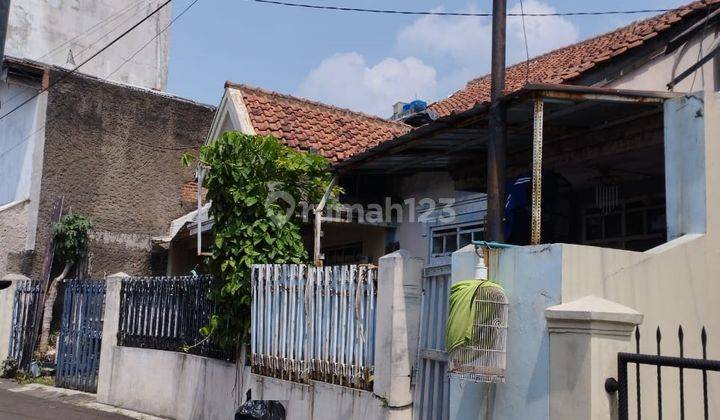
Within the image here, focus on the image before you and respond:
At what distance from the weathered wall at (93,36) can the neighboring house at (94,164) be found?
4.13 meters

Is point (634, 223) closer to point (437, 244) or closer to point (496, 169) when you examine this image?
point (437, 244)

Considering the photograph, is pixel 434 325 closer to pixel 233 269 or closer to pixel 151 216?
pixel 233 269

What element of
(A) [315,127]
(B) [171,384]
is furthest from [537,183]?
(A) [315,127]

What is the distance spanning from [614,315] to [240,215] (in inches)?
197

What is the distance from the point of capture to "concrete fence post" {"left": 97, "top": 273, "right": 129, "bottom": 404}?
10.7 metres

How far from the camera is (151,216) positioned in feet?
53.2

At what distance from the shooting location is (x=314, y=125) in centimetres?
1170

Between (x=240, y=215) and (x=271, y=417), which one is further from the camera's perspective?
(x=240, y=215)

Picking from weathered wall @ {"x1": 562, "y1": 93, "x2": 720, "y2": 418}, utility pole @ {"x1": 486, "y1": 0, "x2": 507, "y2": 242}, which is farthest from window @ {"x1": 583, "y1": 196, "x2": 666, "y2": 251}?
utility pole @ {"x1": 486, "y1": 0, "x2": 507, "y2": 242}

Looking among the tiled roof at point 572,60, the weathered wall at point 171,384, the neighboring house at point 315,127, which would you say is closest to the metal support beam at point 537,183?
the tiled roof at point 572,60

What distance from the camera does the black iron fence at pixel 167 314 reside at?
923cm

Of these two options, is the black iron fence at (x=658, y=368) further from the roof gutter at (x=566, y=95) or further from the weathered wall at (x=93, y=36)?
the weathered wall at (x=93, y=36)

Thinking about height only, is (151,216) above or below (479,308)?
above

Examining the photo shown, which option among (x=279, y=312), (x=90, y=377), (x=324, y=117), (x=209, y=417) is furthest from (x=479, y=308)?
(x=90, y=377)
